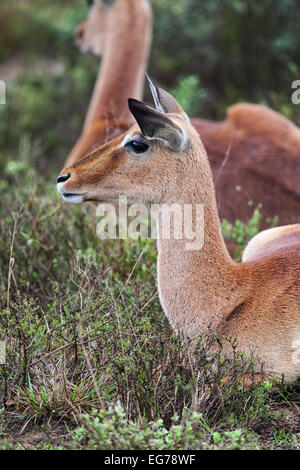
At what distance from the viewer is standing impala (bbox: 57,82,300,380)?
381 centimetres

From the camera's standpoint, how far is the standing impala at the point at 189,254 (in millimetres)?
3812

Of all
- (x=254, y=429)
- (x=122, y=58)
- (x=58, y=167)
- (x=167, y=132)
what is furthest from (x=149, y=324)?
(x=58, y=167)

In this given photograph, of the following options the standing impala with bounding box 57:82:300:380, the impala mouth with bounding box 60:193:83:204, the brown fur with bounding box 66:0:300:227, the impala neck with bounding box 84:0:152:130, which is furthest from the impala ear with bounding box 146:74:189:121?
the impala neck with bounding box 84:0:152:130

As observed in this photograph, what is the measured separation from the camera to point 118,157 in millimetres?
3932

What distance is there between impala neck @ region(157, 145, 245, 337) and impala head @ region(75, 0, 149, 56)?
156 inches

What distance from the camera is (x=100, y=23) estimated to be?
7895 millimetres

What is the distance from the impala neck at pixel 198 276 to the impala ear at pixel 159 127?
19 centimetres

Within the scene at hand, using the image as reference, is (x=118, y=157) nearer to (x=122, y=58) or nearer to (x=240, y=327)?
(x=240, y=327)

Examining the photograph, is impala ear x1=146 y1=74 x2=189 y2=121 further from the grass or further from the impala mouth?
the grass

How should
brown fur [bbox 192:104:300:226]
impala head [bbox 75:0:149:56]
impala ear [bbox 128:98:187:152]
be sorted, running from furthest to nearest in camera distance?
impala head [bbox 75:0:149:56], brown fur [bbox 192:104:300:226], impala ear [bbox 128:98:187:152]

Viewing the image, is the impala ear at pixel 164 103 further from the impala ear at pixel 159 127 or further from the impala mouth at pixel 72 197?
the impala mouth at pixel 72 197

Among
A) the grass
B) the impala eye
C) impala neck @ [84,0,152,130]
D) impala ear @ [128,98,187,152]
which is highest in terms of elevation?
impala neck @ [84,0,152,130]

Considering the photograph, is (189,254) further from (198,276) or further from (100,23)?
(100,23)

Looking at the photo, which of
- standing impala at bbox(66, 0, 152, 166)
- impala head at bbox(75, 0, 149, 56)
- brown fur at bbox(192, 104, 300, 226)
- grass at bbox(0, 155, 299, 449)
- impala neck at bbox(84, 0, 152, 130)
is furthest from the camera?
impala head at bbox(75, 0, 149, 56)
